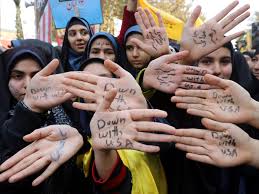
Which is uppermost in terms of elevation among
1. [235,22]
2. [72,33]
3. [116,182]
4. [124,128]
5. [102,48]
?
[235,22]

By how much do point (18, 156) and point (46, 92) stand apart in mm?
364

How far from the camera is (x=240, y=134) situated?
1.56 metres

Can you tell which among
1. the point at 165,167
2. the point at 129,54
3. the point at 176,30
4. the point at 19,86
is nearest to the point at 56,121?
the point at 19,86

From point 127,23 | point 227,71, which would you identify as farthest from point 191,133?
point 127,23

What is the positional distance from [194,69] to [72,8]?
8.93 ft

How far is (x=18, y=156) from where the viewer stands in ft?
5.16

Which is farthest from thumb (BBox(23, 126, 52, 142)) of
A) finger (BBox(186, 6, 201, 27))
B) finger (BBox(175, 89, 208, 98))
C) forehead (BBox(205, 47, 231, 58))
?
forehead (BBox(205, 47, 231, 58))

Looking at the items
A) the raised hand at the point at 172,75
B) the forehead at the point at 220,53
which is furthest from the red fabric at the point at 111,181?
the forehead at the point at 220,53

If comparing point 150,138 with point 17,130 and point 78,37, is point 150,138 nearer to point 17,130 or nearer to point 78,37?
point 17,130

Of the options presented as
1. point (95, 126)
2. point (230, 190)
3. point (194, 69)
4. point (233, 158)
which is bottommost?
point (230, 190)

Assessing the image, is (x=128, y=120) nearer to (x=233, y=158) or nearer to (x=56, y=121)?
(x=233, y=158)

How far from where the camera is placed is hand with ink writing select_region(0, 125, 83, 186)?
152 cm

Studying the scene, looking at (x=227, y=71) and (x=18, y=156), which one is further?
(x=227, y=71)

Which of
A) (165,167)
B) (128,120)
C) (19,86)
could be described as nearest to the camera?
(128,120)
